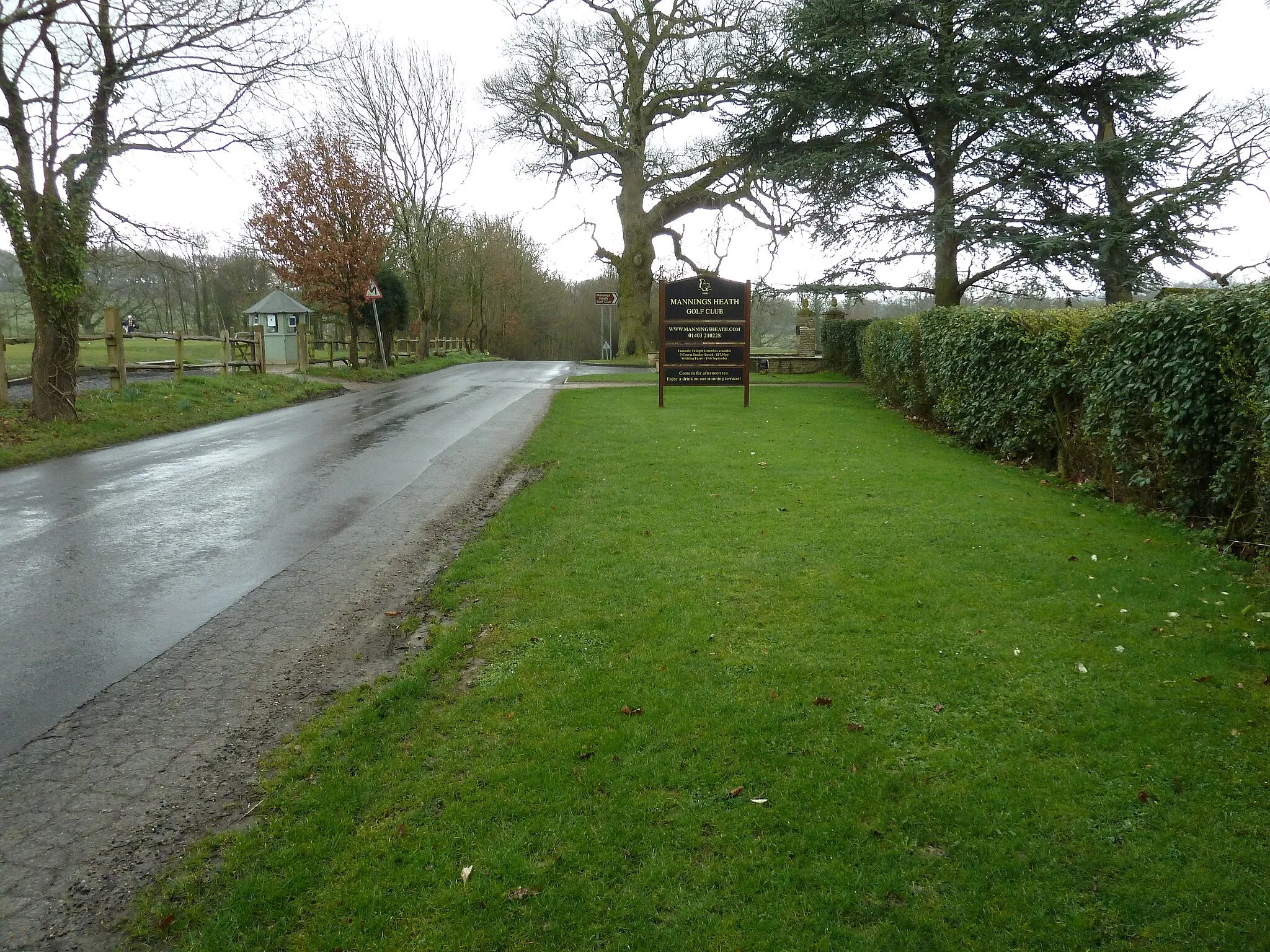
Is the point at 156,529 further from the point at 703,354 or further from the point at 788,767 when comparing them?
the point at 703,354

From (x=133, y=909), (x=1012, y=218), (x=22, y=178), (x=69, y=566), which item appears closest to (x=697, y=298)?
(x=1012, y=218)

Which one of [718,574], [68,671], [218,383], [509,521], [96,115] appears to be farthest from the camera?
[218,383]

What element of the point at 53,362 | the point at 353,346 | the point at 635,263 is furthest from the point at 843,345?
the point at 53,362

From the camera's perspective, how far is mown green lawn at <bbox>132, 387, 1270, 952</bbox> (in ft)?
8.76

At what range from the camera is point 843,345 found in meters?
26.9

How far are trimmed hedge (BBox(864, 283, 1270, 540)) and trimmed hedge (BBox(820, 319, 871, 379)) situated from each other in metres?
12.3

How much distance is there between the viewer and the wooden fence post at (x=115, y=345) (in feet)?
53.6

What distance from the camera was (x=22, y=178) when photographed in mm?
13000

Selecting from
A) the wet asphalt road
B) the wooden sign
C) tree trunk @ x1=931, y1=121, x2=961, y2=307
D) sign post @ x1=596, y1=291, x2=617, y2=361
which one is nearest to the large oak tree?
Answer: tree trunk @ x1=931, y1=121, x2=961, y2=307

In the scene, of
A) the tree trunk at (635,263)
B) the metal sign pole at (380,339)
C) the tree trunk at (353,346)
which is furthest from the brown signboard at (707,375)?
the tree trunk at (635,263)

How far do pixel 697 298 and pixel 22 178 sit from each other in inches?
485

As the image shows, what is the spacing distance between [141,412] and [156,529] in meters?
8.98

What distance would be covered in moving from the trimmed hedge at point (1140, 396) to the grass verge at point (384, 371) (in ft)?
65.8

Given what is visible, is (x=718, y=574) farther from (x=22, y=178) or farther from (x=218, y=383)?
(x=218, y=383)
